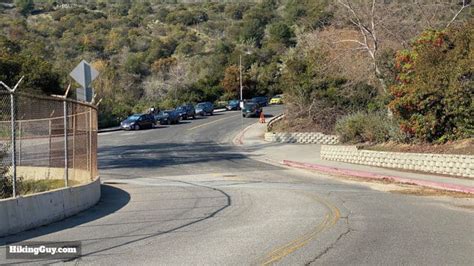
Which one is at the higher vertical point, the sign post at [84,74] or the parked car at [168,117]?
the sign post at [84,74]

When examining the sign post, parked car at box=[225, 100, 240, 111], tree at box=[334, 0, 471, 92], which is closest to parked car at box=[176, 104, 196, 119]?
parked car at box=[225, 100, 240, 111]

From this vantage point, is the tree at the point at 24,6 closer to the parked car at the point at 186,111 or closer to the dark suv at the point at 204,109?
the dark suv at the point at 204,109

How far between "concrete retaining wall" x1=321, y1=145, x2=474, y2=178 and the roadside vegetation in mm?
1565

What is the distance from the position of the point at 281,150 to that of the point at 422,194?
18.4 m

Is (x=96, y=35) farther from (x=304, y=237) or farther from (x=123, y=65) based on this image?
(x=304, y=237)

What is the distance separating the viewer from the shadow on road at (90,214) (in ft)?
37.3

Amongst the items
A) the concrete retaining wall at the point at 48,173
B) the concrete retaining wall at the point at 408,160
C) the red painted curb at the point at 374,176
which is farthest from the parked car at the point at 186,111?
the concrete retaining wall at the point at 48,173

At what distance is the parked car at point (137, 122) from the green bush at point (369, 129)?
24.9 m

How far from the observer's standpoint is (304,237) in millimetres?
10961

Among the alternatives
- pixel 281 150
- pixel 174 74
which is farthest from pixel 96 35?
pixel 281 150

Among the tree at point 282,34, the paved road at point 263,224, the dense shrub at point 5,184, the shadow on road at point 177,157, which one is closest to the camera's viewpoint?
the paved road at point 263,224

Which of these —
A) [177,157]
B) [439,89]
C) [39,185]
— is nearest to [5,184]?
[39,185]

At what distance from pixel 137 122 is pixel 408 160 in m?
34.3

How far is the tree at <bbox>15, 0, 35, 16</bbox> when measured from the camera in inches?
5689
